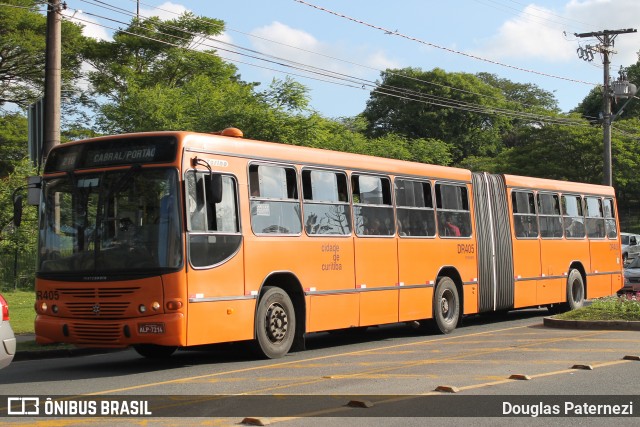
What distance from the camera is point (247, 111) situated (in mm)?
38281

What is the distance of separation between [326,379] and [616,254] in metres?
17.1

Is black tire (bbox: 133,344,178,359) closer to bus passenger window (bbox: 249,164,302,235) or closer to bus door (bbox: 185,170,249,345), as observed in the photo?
bus door (bbox: 185,170,249,345)

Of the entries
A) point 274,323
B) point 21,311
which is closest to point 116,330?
point 274,323

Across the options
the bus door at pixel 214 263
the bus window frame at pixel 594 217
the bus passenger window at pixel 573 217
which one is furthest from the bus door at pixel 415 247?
the bus window frame at pixel 594 217

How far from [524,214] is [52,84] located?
36.4 feet

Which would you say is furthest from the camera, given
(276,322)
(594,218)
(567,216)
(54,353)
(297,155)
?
(594,218)

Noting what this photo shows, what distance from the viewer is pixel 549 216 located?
2292cm

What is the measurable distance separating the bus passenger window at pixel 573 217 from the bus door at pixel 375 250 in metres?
8.11

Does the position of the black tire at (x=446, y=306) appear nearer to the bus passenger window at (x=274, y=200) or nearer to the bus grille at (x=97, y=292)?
the bus passenger window at (x=274, y=200)

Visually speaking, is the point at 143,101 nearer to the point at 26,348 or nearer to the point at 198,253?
the point at 26,348

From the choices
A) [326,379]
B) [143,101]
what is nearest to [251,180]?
[326,379]

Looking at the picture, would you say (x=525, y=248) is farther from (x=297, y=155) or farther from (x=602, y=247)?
(x=297, y=155)

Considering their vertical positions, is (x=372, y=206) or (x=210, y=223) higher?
(x=372, y=206)

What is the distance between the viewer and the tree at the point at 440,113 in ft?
254
